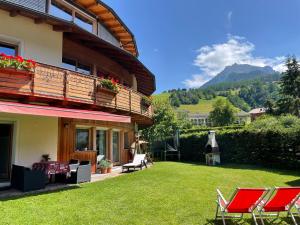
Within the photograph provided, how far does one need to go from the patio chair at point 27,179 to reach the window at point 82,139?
5526mm

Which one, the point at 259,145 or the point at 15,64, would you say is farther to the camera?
the point at 259,145

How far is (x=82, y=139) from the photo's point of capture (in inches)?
721

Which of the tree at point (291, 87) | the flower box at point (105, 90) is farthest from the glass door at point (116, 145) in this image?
the tree at point (291, 87)

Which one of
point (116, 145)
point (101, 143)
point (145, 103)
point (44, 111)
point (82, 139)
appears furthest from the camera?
point (145, 103)

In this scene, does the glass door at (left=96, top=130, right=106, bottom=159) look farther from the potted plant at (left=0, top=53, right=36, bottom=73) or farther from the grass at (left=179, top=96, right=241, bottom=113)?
the grass at (left=179, top=96, right=241, bottom=113)

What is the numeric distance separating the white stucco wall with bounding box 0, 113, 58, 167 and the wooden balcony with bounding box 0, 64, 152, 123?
63.7 inches

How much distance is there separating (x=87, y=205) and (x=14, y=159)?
645 centimetres

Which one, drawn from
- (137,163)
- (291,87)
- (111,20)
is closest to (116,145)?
(137,163)


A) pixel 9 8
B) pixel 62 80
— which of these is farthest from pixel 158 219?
pixel 9 8

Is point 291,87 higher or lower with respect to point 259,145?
higher

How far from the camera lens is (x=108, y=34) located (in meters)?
24.6

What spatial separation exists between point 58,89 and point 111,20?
11.6 m

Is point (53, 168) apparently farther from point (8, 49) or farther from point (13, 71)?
point (8, 49)

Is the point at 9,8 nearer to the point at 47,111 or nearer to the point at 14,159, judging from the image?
the point at 47,111
